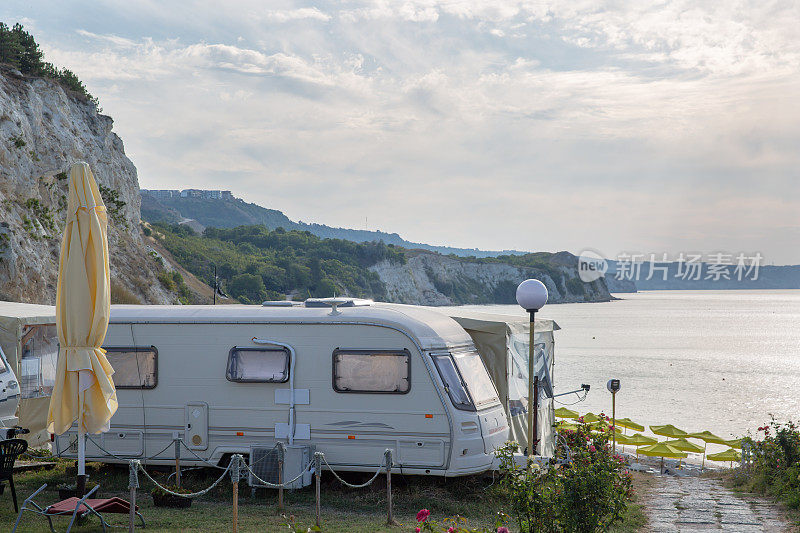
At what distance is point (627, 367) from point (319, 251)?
61332 mm

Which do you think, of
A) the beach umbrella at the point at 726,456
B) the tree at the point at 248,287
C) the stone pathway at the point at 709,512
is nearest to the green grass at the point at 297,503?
the stone pathway at the point at 709,512

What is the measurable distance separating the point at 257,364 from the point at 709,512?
6.62 m

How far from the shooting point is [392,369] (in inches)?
392

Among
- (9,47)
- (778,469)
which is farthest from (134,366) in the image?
(9,47)

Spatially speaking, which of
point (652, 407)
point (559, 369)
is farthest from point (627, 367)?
point (652, 407)

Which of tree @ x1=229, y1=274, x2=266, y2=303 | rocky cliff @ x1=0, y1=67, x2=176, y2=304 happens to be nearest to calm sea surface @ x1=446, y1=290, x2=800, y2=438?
rocky cliff @ x1=0, y1=67, x2=176, y2=304

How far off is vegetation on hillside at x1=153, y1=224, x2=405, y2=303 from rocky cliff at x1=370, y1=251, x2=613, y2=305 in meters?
3.31

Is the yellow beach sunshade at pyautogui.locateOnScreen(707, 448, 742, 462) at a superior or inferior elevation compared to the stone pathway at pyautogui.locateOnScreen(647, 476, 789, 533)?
inferior

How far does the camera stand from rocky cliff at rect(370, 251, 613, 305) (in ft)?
403

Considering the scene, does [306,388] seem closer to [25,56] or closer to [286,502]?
[286,502]

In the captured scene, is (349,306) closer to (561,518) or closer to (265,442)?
(265,442)

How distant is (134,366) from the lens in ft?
34.8

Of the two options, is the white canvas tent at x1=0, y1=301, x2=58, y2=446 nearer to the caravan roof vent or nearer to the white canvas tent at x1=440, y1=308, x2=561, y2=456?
the caravan roof vent

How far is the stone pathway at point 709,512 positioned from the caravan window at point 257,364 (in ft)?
17.4
